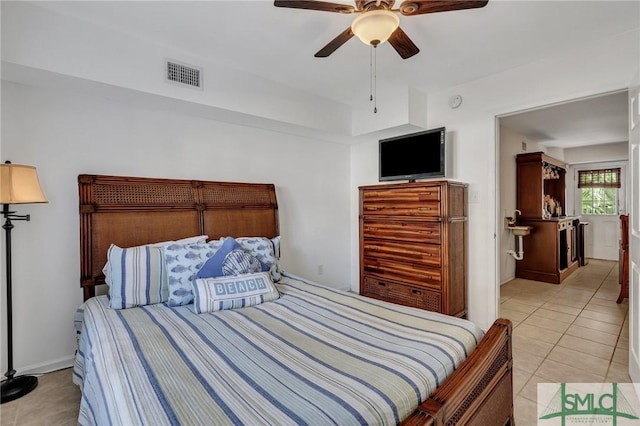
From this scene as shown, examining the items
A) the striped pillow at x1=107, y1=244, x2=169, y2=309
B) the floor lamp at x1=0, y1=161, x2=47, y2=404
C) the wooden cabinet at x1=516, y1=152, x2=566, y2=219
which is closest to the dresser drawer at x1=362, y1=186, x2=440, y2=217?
the striped pillow at x1=107, y1=244, x2=169, y2=309

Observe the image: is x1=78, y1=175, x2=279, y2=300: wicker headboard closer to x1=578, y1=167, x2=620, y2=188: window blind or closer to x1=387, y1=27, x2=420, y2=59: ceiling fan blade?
x1=387, y1=27, x2=420, y2=59: ceiling fan blade

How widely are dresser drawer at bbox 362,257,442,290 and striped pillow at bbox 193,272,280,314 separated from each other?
1664mm

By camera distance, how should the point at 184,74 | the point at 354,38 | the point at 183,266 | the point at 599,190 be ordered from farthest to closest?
the point at 599,190 → the point at 184,74 → the point at 354,38 → the point at 183,266

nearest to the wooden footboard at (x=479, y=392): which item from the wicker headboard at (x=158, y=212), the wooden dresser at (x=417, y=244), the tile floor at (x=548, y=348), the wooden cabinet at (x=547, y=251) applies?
the tile floor at (x=548, y=348)

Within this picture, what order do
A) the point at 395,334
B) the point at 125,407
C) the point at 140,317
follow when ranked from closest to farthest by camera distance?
the point at 125,407 → the point at 395,334 → the point at 140,317

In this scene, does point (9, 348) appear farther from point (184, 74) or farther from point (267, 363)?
point (184, 74)

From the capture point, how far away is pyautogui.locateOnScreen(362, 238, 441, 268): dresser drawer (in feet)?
10.2

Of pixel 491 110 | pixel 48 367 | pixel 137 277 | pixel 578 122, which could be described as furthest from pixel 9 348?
pixel 578 122

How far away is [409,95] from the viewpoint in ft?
11.3

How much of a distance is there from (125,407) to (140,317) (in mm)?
968

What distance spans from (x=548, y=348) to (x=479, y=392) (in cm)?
205

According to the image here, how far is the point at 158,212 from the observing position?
269 centimetres

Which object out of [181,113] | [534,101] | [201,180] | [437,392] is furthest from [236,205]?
[534,101]

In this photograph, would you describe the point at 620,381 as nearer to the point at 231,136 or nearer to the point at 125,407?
the point at 125,407
